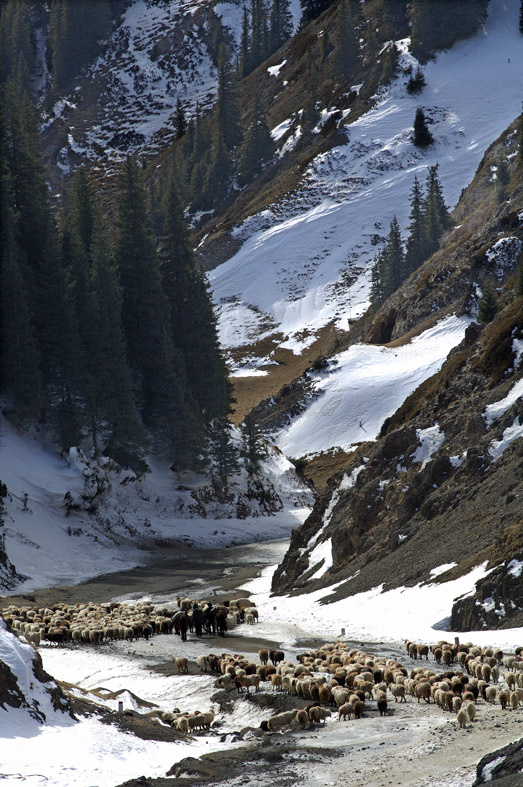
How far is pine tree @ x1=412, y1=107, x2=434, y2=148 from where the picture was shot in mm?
126062

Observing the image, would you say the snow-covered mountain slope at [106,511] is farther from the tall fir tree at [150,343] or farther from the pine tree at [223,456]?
the tall fir tree at [150,343]

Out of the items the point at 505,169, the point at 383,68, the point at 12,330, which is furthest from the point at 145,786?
the point at 383,68

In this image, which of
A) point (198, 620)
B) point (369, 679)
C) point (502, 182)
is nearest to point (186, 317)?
point (502, 182)

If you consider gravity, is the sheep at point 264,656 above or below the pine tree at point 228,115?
below

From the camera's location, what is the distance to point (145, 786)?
39.3 ft

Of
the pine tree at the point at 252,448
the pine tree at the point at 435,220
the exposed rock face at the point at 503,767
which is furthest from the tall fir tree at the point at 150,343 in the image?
the pine tree at the point at 435,220

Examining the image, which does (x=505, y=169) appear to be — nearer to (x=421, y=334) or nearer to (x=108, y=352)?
(x=421, y=334)

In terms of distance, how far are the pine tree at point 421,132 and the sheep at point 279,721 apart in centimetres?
12109

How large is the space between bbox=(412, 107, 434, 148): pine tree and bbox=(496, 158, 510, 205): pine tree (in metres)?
36.6

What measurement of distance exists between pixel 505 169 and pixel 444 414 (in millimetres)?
63648

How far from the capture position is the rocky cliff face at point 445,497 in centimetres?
2483

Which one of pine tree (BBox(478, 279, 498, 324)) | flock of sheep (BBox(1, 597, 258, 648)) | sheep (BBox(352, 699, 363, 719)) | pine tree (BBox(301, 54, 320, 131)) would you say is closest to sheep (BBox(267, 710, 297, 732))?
sheep (BBox(352, 699, 363, 719))

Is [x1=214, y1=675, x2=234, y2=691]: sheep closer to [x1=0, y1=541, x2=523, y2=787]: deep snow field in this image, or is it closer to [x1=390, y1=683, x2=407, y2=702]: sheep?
[x1=0, y1=541, x2=523, y2=787]: deep snow field

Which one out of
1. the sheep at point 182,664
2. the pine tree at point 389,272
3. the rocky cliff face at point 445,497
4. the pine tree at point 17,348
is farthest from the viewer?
the pine tree at point 389,272
